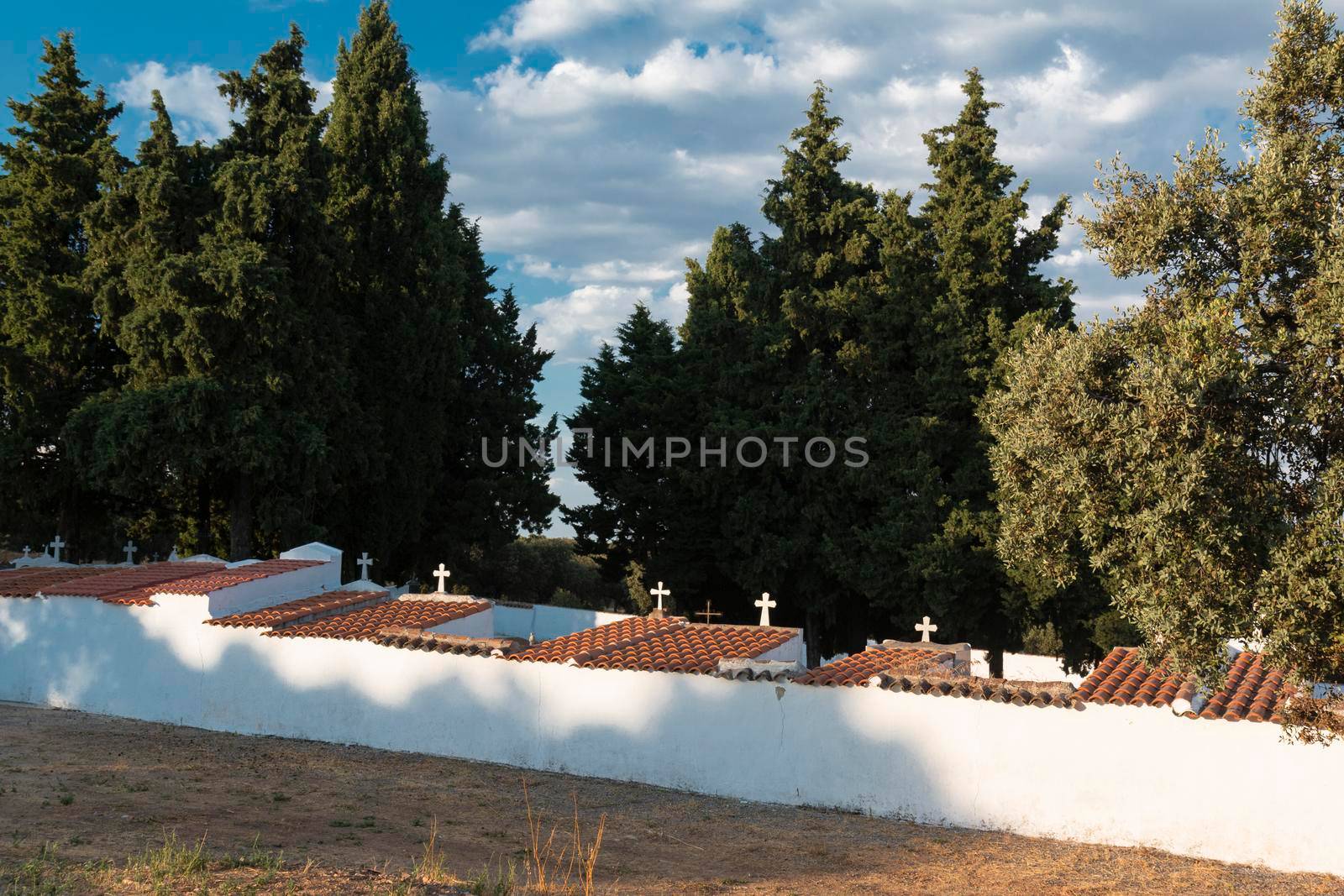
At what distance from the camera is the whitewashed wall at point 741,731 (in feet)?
38.4

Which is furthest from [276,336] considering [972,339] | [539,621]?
[972,339]

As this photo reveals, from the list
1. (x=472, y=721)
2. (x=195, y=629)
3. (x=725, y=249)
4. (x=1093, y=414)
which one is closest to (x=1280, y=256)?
(x=1093, y=414)

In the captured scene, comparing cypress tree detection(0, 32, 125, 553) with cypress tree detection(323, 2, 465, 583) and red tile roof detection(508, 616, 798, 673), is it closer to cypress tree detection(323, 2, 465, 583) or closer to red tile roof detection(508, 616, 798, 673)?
cypress tree detection(323, 2, 465, 583)

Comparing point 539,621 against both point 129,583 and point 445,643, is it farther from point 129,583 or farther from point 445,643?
point 129,583

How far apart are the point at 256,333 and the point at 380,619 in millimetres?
11950

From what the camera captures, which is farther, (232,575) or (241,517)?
(241,517)

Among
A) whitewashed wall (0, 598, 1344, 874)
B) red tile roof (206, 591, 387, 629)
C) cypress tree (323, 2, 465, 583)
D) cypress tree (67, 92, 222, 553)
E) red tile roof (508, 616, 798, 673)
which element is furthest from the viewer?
cypress tree (323, 2, 465, 583)

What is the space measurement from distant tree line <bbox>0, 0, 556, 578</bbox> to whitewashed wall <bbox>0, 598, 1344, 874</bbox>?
8057 mm

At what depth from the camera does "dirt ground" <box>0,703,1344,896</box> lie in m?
9.12

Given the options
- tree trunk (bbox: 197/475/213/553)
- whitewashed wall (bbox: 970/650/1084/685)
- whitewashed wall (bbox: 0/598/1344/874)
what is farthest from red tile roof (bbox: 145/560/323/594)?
whitewashed wall (bbox: 970/650/1084/685)

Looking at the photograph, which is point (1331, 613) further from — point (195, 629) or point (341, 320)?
point (341, 320)

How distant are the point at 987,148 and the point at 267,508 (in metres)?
22.2

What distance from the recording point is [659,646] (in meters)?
17.4

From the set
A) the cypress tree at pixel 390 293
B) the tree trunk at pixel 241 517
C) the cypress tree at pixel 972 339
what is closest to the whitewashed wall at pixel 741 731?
the tree trunk at pixel 241 517
